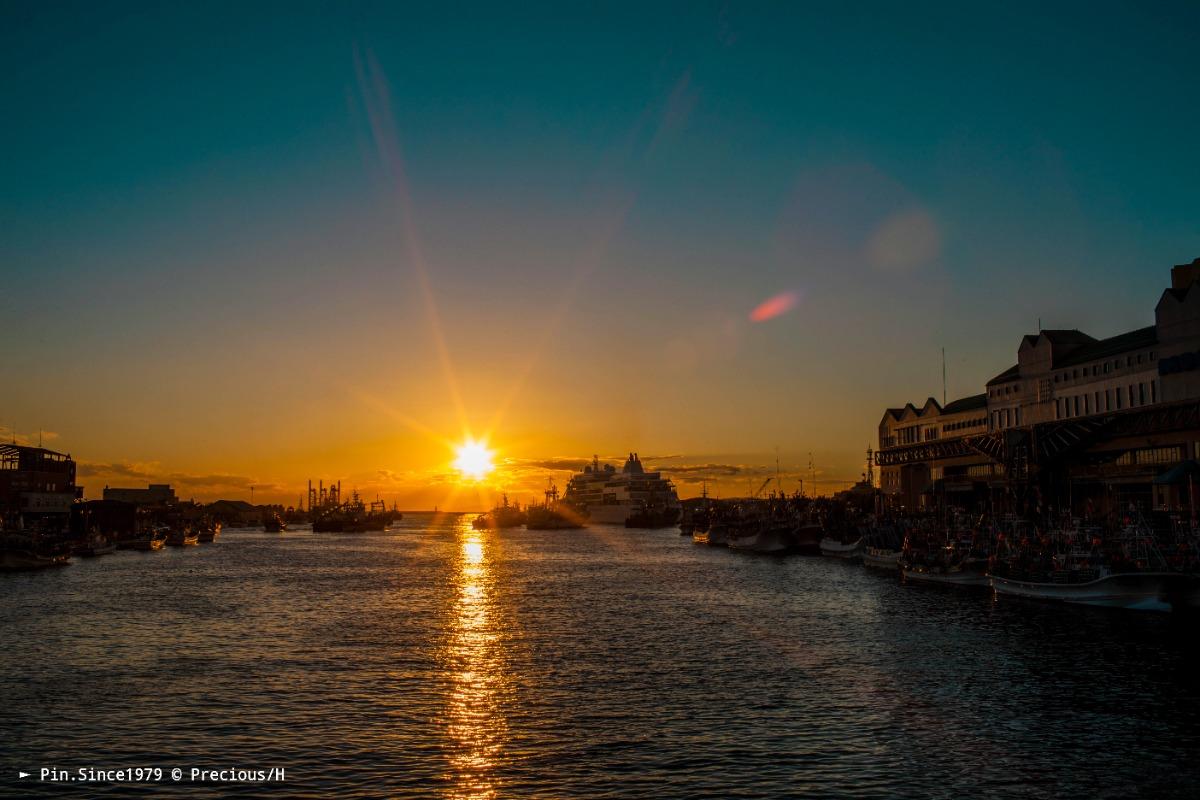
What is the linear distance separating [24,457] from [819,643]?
13176 centimetres

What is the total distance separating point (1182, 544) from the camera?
58094 millimetres

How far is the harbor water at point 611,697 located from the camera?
24.5 metres

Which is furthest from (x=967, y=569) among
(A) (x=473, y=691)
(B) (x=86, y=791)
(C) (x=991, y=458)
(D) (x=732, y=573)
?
(B) (x=86, y=791)

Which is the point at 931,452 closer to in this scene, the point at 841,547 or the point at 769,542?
the point at 841,547

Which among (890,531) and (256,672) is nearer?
(256,672)

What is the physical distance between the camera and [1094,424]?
3565 inches

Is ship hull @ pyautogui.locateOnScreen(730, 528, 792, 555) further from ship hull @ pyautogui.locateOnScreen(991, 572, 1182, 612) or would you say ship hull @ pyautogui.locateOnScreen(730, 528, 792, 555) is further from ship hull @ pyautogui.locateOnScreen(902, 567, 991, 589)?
ship hull @ pyautogui.locateOnScreen(991, 572, 1182, 612)

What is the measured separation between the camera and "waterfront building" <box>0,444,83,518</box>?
131 meters

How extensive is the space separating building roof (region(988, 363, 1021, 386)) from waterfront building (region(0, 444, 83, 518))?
132m

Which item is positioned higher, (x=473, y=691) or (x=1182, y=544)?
(x=1182, y=544)

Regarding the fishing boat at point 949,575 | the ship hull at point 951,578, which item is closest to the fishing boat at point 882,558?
the fishing boat at point 949,575

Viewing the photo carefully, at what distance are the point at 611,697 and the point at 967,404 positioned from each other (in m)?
114

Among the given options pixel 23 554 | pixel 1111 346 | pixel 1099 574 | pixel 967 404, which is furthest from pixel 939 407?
pixel 23 554

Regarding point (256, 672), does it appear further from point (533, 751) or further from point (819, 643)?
point (819, 643)
